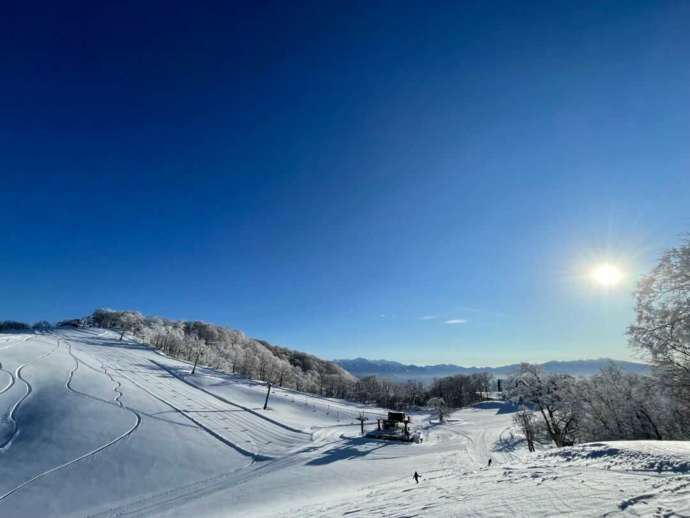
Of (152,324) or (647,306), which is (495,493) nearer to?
(647,306)

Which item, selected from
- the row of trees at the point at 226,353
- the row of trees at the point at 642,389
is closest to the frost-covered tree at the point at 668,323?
the row of trees at the point at 642,389

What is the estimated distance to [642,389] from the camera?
24.8m

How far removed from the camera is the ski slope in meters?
→ 7.28

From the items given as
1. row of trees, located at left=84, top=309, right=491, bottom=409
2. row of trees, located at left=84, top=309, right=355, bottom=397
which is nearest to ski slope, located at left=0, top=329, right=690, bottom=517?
row of trees, located at left=84, top=309, right=355, bottom=397

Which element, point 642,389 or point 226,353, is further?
point 226,353

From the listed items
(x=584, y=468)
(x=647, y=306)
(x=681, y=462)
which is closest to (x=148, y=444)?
(x=584, y=468)

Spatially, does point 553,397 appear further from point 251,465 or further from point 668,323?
point 251,465

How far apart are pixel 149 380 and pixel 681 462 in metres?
65.4

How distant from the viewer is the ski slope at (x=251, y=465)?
7.28m

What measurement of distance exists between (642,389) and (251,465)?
110 feet

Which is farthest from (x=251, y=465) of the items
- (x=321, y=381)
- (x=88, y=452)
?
(x=321, y=381)

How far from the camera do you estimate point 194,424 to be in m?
32.6

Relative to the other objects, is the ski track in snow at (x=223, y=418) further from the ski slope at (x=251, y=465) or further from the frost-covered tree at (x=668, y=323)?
the frost-covered tree at (x=668, y=323)

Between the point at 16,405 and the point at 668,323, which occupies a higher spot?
the point at 668,323
